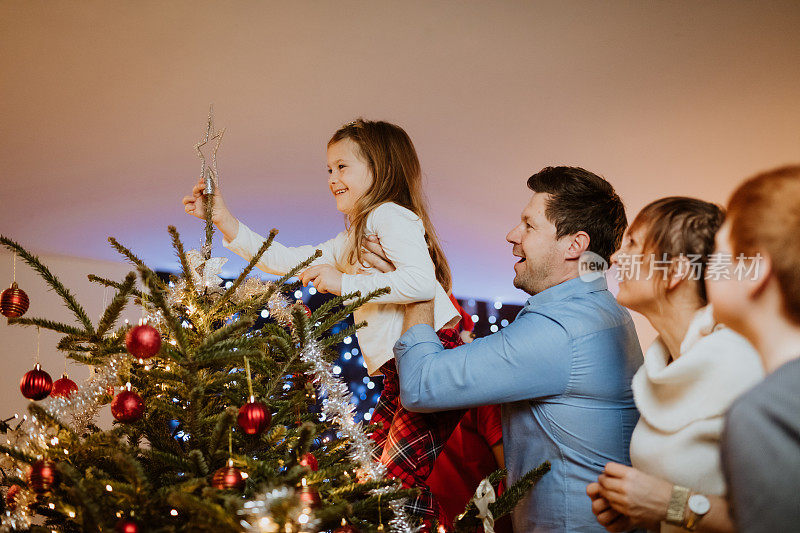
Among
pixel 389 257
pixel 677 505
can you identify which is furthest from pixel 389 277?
pixel 677 505

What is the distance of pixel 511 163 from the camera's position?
343 cm

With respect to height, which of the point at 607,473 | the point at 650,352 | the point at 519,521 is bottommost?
the point at 519,521

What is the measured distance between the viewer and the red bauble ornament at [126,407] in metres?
1.08

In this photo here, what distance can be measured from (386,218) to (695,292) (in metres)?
0.92

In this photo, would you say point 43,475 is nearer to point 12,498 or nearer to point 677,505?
point 12,498

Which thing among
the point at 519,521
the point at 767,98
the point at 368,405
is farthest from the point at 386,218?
the point at 368,405

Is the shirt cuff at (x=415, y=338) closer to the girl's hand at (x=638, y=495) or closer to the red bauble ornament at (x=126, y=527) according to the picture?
the girl's hand at (x=638, y=495)

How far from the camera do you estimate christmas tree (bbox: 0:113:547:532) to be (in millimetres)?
985

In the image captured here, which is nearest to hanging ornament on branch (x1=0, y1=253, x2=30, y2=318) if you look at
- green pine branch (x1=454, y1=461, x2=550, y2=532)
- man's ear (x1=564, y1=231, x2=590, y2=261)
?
green pine branch (x1=454, y1=461, x2=550, y2=532)

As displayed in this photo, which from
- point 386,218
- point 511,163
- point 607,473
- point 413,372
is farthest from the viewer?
point 511,163

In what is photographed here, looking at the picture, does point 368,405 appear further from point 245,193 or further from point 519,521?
point 519,521

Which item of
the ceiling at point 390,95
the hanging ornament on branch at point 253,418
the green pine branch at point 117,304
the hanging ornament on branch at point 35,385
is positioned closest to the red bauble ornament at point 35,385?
the hanging ornament on branch at point 35,385

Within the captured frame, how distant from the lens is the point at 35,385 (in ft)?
4.25

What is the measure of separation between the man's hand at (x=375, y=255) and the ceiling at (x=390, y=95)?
995mm
